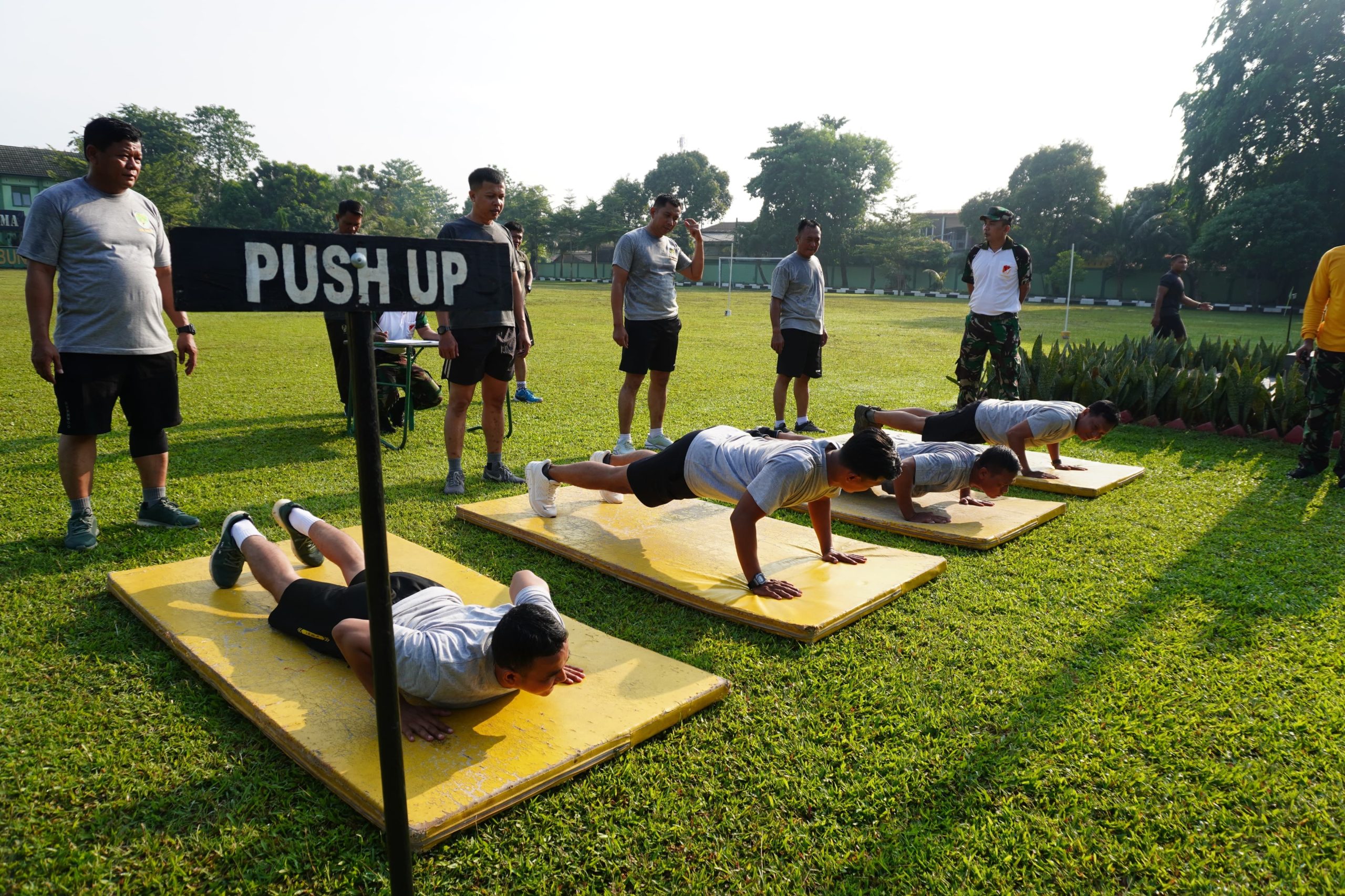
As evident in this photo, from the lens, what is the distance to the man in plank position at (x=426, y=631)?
252 cm

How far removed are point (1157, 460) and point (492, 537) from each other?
19.8 feet

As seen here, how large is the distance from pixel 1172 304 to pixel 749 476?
38.1ft

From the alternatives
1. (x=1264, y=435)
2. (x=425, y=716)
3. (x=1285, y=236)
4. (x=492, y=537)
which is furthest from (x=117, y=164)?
(x=1285, y=236)

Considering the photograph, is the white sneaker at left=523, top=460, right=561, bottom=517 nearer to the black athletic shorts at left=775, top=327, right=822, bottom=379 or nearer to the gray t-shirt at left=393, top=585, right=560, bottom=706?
the gray t-shirt at left=393, top=585, right=560, bottom=706

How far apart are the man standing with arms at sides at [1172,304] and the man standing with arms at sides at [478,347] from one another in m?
10.7

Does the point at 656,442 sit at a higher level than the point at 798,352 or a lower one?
lower

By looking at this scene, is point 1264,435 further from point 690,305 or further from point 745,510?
point 690,305

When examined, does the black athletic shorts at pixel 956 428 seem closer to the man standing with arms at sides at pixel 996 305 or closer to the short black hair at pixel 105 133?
the man standing with arms at sides at pixel 996 305

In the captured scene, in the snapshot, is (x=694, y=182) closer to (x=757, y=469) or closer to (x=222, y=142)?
(x=222, y=142)

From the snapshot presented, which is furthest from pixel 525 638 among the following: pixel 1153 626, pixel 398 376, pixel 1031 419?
pixel 398 376

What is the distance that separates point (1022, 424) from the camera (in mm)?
6055

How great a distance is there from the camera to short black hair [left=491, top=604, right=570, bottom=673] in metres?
2.46

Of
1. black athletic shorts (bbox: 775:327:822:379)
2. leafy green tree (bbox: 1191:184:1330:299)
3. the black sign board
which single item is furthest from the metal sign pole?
leafy green tree (bbox: 1191:184:1330:299)

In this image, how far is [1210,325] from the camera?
90.3ft
